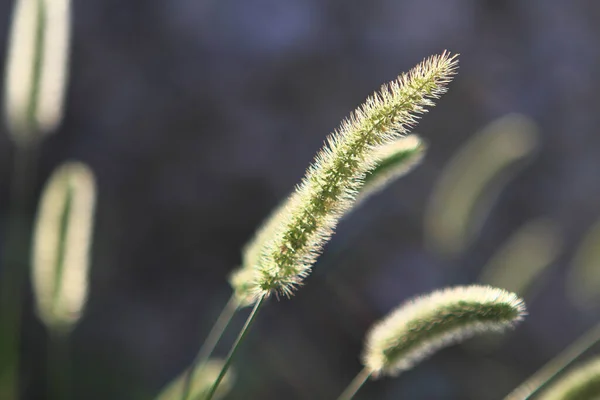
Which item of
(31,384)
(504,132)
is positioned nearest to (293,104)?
(504,132)

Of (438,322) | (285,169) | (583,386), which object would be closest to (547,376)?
(583,386)

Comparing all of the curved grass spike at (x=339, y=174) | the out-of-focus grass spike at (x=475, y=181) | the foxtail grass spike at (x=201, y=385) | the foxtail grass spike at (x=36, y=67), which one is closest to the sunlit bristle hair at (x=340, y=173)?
the curved grass spike at (x=339, y=174)

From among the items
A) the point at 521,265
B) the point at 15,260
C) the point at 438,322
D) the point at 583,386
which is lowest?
the point at 583,386

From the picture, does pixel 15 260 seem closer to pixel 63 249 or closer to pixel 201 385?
pixel 63 249

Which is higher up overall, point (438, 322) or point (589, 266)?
point (589, 266)

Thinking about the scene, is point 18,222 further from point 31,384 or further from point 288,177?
point 288,177

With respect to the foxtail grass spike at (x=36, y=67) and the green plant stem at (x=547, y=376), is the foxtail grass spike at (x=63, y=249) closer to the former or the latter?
the foxtail grass spike at (x=36, y=67)

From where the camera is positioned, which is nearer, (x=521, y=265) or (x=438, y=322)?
(x=438, y=322)
